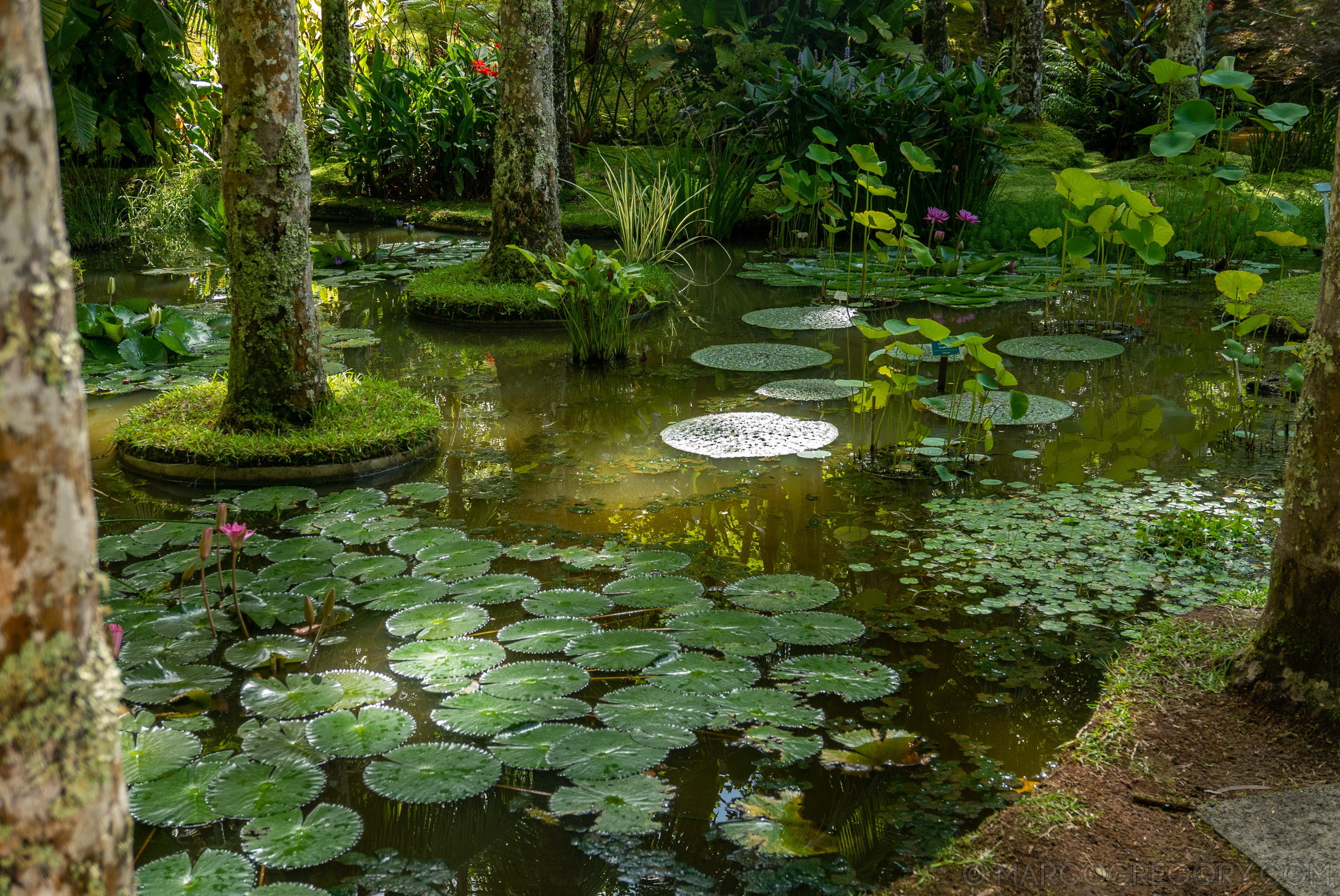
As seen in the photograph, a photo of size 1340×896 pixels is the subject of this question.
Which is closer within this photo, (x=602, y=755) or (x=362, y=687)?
(x=602, y=755)

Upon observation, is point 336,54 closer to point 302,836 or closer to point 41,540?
point 302,836

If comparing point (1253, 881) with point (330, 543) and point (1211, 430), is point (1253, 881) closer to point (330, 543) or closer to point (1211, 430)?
point (330, 543)

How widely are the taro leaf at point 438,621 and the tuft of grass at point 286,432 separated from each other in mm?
1287

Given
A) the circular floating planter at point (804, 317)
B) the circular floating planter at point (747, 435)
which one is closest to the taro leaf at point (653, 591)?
the circular floating planter at point (747, 435)

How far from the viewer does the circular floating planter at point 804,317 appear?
19.5ft

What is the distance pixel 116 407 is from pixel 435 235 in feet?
17.0

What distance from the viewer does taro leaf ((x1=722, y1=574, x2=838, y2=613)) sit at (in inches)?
104

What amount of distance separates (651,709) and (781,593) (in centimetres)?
67

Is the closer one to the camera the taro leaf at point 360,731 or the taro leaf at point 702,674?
the taro leaf at point 360,731

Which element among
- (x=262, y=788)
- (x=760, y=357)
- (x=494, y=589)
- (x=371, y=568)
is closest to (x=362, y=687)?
(x=262, y=788)

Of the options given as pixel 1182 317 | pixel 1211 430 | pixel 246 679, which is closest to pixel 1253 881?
pixel 246 679

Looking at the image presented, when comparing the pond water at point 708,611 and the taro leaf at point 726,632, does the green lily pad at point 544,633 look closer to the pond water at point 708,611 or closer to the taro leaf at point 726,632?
the pond water at point 708,611

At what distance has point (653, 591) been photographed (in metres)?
2.71

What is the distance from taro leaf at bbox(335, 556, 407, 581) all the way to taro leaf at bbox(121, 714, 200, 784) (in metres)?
0.78
